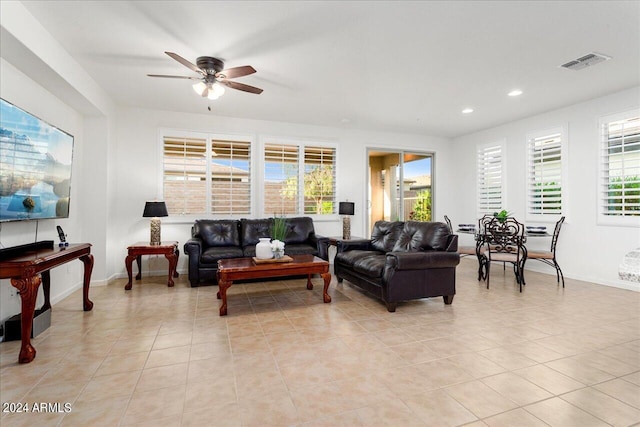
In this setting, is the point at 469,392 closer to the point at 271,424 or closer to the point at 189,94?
the point at 271,424

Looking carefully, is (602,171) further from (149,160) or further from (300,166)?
(149,160)

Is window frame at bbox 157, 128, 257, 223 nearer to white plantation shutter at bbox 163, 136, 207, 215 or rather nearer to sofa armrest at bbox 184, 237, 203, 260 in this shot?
white plantation shutter at bbox 163, 136, 207, 215

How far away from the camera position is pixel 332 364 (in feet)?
7.84

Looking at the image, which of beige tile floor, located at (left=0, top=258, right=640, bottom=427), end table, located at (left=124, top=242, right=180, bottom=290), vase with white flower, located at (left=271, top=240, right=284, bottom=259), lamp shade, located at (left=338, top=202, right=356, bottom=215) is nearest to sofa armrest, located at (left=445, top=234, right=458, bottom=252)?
beige tile floor, located at (left=0, top=258, right=640, bottom=427)

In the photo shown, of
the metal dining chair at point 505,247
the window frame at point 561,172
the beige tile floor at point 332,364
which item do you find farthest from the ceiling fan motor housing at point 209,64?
the window frame at point 561,172

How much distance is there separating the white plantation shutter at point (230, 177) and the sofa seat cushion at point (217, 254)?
1.10 metres

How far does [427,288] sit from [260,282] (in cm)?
257

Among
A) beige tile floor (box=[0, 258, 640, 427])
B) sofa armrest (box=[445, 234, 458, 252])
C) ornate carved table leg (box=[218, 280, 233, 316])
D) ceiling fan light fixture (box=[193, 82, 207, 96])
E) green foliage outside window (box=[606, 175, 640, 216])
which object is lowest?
beige tile floor (box=[0, 258, 640, 427])

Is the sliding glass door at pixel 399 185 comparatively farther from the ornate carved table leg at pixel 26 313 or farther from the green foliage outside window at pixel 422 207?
the ornate carved table leg at pixel 26 313

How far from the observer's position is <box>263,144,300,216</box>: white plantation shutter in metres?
6.10

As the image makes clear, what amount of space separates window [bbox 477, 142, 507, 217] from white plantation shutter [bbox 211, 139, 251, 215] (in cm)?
495

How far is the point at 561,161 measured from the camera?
17.7 ft

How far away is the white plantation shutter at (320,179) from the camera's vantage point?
6.40m

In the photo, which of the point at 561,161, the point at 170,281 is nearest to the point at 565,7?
the point at 561,161
